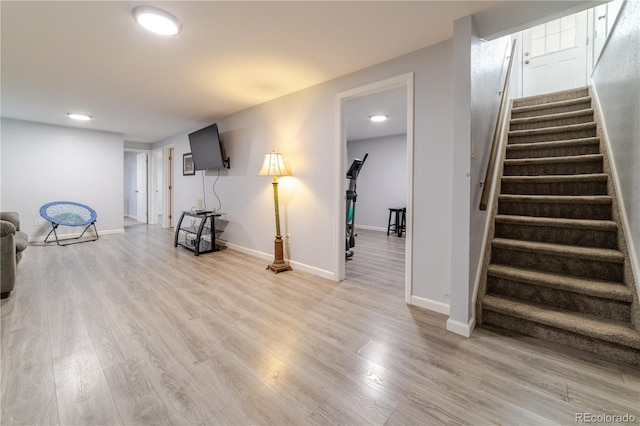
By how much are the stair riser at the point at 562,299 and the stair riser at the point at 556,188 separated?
3.63 feet

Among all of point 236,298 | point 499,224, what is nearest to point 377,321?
point 236,298

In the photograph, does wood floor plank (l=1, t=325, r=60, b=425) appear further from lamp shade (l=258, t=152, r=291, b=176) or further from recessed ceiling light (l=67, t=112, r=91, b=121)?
recessed ceiling light (l=67, t=112, r=91, b=121)

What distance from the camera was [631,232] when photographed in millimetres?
1763

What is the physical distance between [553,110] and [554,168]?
1174 millimetres

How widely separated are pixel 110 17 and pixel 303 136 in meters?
1.97

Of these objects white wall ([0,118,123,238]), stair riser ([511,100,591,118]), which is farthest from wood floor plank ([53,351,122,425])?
white wall ([0,118,123,238])

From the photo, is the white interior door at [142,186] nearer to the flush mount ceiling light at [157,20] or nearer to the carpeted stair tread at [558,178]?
the flush mount ceiling light at [157,20]

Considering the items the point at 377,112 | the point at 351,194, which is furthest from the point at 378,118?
the point at 351,194

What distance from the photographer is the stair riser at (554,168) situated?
242cm

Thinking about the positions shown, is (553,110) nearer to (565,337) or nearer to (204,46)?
(565,337)

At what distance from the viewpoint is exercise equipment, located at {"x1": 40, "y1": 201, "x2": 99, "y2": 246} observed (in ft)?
15.3

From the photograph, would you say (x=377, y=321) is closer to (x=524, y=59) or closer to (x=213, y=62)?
(x=213, y=62)

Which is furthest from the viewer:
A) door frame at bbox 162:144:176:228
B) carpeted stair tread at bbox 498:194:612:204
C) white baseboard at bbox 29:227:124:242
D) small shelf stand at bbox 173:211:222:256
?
door frame at bbox 162:144:176:228

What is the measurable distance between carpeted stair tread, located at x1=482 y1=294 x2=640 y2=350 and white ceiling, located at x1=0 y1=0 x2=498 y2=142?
2.11 metres
